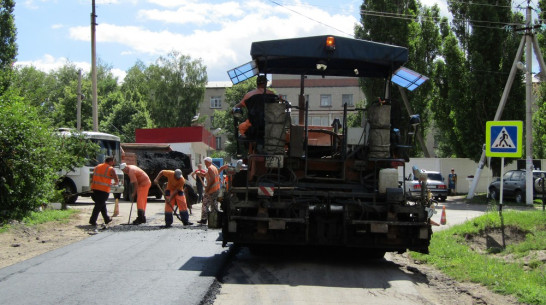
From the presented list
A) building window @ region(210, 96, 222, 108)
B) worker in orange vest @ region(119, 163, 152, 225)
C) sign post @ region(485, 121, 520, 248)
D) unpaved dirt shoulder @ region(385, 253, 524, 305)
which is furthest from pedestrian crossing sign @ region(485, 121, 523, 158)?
building window @ region(210, 96, 222, 108)

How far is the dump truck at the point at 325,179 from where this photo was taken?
8.51m

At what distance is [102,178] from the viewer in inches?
539

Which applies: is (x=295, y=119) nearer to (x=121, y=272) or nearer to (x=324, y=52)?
(x=324, y=52)

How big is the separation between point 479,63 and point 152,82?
38.6 meters

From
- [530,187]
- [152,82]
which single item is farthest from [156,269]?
[152,82]

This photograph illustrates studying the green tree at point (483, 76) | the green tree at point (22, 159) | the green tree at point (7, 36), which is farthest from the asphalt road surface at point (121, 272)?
the green tree at point (7, 36)

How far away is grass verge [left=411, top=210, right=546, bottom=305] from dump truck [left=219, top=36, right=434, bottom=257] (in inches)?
36.7

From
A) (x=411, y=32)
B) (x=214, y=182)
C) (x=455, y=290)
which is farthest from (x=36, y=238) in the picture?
(x=411, y=32)

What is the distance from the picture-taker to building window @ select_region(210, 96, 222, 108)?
255ft

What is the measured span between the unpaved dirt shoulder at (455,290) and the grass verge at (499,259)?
0.12 meters

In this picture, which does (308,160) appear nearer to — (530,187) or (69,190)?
(69,190)

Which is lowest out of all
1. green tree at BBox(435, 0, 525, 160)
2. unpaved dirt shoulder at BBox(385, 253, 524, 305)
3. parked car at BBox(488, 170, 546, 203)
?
unpaved dirt shoulder at BBox(385, 253, 524, 305)

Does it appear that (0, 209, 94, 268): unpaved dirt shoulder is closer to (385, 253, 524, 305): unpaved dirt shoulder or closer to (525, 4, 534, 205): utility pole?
(385, 253, 524, 305): unpaved dirt shoulder

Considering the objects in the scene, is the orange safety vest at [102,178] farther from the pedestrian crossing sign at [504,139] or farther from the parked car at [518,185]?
the parked car at [518,185]
